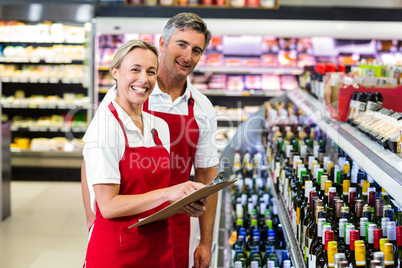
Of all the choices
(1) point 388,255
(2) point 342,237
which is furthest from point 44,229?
(1) point 388,255

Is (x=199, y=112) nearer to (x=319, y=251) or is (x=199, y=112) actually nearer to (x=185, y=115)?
(x=185, y=115)

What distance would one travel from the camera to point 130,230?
2084 mm

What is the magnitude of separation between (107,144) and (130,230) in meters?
0.34

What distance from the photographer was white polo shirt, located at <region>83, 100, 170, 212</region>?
1980mm

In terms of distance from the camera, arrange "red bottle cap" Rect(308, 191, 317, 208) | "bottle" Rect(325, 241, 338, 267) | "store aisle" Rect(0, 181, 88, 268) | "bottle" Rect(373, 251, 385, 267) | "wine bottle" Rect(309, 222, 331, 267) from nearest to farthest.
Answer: "bottle" Rect(373, 251, 385, 267) → "bottle" Rect(325, 241, 338, 267) → "wine bottle" Rect(309, 222, 331, 267) → "red bottle cap" Rect(308, 191, 317, 208) → "store aisle" Rect(0, 181, 88, 268)

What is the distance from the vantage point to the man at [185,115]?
2.54 meters

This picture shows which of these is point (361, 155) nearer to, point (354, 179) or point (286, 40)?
point (354, 179)

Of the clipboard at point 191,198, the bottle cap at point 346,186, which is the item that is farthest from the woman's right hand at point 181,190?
the bottle cap at point 346,186

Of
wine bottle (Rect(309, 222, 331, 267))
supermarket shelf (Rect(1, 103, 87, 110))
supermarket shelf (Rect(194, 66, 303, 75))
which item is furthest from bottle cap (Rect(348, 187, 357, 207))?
supermarket shelf (Rect(1, 103, 87, 110))

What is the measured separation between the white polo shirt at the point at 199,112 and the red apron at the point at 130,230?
56cm

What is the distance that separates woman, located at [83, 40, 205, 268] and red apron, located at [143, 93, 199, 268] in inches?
18.4

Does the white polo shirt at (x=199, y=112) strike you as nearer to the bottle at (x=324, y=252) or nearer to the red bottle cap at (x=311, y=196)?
the red bottle cap at (x=311, y=196)

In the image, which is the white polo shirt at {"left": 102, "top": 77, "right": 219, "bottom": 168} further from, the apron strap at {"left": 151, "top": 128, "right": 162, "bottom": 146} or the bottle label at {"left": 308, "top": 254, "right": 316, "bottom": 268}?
the bottle label at {"left": 308, "top": 254, "right": 316, "bottom": 268}

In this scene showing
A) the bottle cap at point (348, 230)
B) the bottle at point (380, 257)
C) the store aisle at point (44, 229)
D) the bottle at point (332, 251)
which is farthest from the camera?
the store aisle at point (44, 229)
